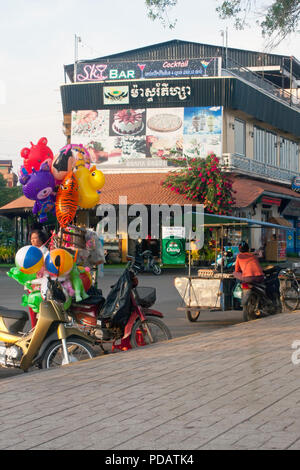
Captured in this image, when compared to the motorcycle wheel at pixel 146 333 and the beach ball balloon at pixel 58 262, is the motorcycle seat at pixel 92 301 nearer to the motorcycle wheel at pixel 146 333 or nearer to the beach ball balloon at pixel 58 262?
the beach ball balloon at pixel 58 262

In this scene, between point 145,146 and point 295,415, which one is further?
point 145,146

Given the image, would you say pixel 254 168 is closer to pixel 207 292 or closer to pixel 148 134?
pixel 148 134

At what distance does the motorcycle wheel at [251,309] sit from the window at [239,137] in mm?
21707

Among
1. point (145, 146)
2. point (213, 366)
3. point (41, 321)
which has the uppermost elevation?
point (145, 146)

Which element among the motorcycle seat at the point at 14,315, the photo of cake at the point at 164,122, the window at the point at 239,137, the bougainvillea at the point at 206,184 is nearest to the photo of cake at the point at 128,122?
the photo of cake at the point at 164,122

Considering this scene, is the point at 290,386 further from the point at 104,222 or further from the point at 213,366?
the point at 104,222

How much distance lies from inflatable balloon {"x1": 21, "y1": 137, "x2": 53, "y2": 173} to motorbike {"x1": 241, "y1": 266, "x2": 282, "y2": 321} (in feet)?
15.2

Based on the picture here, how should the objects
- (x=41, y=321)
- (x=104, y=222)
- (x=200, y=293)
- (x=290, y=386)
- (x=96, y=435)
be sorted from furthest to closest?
(x=104, y=222)
(x=200, y=293)
(x=41, y=321)
(x=290, y=386)
(x=96, y=435)

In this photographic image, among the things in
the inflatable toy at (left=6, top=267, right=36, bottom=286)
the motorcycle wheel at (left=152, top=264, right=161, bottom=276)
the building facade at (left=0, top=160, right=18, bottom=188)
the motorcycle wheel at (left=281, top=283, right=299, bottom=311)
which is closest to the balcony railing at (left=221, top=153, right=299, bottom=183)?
the motorcycle wheel at (left=152, top=264, right=161, bottom=276)

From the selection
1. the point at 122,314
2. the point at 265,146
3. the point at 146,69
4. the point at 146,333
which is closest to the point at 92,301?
the point at 122,314

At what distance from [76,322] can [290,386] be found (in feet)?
10.3
